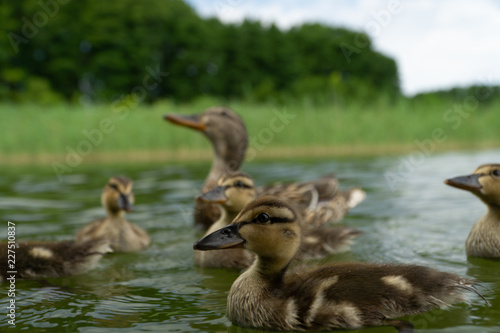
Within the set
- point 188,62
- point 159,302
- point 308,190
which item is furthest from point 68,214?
point 188,62

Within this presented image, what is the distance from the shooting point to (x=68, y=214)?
348 inches

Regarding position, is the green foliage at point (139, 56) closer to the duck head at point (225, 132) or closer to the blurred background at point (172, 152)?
the blurred background at point (172, 152)

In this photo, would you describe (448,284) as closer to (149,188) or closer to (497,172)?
(497,172)

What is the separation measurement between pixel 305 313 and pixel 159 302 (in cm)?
118

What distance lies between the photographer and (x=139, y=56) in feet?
143

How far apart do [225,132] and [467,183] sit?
11.7 feet

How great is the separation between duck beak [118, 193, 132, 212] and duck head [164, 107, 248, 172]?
175 centimetres

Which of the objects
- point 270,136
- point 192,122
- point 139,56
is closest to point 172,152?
point 270,136

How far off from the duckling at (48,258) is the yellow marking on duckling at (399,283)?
2.73 metres

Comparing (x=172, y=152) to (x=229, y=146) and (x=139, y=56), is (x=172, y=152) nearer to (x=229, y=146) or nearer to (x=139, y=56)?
(x=229, y=146)

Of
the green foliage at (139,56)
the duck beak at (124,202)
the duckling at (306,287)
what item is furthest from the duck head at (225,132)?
the green foliage at (139,56)

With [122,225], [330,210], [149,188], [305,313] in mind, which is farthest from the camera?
[149,188]

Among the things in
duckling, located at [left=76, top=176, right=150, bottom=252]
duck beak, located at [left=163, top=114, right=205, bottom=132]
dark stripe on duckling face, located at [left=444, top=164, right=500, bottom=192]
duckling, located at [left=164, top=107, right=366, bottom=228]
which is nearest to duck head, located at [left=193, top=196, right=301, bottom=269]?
dark stripe on duckling face, located at [left=444, top=164, right=500, bottom=192]

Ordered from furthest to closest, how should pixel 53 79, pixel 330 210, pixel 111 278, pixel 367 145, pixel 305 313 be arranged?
1. pixel 53 79
2. pixel 367 145
3. pixel 330 210
4. pixel 111 278
5. pixel 305 313
